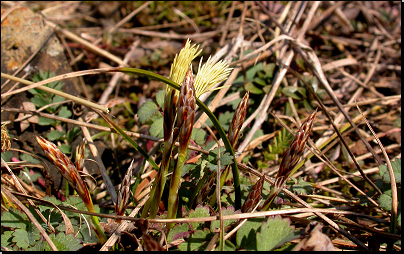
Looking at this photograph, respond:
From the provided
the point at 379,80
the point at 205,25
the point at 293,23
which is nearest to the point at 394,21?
the point at 379,80

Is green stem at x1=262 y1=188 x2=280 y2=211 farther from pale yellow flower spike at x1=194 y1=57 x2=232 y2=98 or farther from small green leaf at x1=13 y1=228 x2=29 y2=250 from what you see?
small green leaf at x1=13 y1=228 x2=29 y2=250

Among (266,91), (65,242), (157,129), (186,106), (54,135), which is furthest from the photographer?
(266,91)

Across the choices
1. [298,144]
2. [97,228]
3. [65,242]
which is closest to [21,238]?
[65,242]

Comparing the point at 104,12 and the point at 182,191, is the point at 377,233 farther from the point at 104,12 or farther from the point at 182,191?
the point at 104,12

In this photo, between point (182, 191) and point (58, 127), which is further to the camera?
point (58, 127)

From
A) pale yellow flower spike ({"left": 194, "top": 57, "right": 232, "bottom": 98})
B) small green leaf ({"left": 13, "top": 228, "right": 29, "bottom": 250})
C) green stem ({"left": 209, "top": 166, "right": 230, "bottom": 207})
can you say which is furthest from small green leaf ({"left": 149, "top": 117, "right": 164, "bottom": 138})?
small green leaf ({"left": 13, "top": 228, "right": 29, "bottom": 250})

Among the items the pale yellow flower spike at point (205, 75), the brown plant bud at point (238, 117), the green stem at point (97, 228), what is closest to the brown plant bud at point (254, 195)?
the brown plant bud at point (238, 117)

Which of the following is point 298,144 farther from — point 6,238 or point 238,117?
point 6,238
